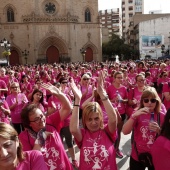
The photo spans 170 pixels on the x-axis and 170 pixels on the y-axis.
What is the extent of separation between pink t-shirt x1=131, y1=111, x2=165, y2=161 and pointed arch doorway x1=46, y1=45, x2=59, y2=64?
39.7 m

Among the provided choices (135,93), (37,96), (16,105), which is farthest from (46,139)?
(135,93)

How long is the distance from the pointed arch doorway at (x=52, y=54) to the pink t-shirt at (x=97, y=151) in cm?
4009

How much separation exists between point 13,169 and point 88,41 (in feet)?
132

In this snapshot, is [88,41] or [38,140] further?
[88,41]

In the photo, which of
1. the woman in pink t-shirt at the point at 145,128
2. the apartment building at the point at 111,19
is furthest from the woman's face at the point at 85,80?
the apartment building at the point at 111,19

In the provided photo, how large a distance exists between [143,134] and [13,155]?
202cm

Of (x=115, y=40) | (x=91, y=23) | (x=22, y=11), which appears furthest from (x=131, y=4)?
(x=22, y=11)

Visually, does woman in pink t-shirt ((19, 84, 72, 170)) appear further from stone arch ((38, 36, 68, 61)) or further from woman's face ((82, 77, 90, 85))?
stone arch ((38, 36, 68, 61))

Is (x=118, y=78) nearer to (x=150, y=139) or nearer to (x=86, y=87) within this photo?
(x=86, y=87)

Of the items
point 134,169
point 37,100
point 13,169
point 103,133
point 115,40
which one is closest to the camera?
point 13,169

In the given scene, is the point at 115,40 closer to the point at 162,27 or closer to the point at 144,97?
the point at 162,27

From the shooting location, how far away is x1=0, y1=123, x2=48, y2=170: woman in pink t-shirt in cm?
206

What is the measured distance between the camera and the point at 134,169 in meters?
3.59

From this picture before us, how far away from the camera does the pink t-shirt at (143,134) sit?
3525 mm
